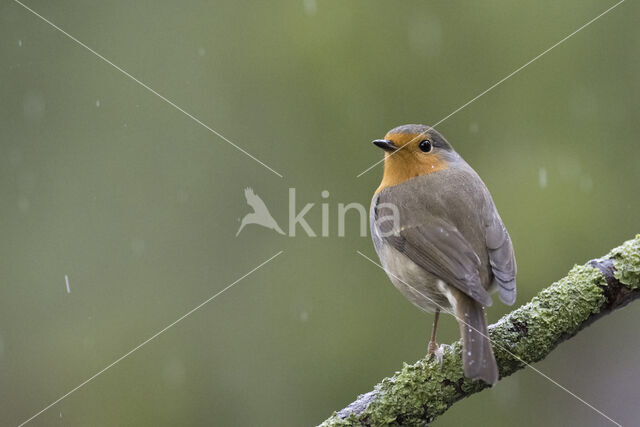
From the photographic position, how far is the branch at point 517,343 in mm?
3193

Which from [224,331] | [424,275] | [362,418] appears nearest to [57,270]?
[224,331]

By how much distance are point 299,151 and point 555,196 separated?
2109mm

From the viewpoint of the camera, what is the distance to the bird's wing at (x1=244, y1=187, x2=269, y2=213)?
259 inches

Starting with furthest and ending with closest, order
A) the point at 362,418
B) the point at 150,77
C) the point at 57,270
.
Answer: the point at 150,77, the point at 57,270, the point at 362,418

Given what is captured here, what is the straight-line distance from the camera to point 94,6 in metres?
7.69

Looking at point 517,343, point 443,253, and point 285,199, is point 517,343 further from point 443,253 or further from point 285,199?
point 285,199

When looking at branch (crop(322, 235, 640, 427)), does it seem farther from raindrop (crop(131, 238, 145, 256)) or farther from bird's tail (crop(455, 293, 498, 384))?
raindrop (crop(131, 238, 145, 256))

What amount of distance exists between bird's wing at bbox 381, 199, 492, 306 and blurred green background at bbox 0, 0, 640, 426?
5.98 feet

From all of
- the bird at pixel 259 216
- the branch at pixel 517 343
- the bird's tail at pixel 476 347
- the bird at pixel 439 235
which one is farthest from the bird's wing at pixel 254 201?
the branch at pixel 517 343

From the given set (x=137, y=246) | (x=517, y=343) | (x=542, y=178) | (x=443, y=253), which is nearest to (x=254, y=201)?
(x=137, y=246)

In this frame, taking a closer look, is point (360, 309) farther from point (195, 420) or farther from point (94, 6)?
point (94, 6)

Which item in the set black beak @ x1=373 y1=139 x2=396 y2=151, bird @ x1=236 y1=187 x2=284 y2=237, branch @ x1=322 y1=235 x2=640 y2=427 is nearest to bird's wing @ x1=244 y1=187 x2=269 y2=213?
bird @ x1=236 y1=187 x2=284 y2=237

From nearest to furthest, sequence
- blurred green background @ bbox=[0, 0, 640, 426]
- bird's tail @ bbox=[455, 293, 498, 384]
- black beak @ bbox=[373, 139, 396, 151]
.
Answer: bird's tail @ bbox=[455, 293, 498, 384], black beak @ bbox=[373, 139, 396, 151], blurred green background @ bbox=[0, 0, 640, 426]

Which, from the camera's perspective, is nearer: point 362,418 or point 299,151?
point 362,418
